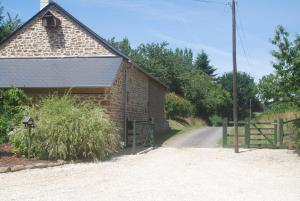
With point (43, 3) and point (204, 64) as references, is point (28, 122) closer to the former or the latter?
point (43, 3)

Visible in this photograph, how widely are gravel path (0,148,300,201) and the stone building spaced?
3.55 m

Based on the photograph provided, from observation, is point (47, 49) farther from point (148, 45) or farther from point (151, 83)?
point (148, 45)

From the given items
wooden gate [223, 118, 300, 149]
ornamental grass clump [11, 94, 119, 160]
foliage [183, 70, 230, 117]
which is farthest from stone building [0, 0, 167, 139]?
foliage [183, 70, 230, 117]

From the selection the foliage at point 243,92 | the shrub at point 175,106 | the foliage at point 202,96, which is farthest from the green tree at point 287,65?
the foliage at point 243,92

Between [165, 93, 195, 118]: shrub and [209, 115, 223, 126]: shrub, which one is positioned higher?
[165, 93, 195, 118]: shrub

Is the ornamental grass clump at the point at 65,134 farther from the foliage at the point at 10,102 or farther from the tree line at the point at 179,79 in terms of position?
the tree line at the point at 179,79

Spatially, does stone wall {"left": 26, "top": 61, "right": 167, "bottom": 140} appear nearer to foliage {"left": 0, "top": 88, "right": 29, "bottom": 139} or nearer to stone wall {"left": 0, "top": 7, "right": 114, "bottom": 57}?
foliage {"left": 0, "top": 88, "right": 29, "bottom": 139}

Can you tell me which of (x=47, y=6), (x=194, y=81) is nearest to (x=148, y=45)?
(x=194, y=81)

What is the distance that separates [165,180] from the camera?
1053cm

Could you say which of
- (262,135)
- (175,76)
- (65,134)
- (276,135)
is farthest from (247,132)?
(175,76)

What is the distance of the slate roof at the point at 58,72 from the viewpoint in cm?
1647

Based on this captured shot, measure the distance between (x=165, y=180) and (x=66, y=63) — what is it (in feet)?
32.4

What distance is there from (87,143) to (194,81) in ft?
111

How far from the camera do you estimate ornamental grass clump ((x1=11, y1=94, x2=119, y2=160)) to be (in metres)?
13.6
